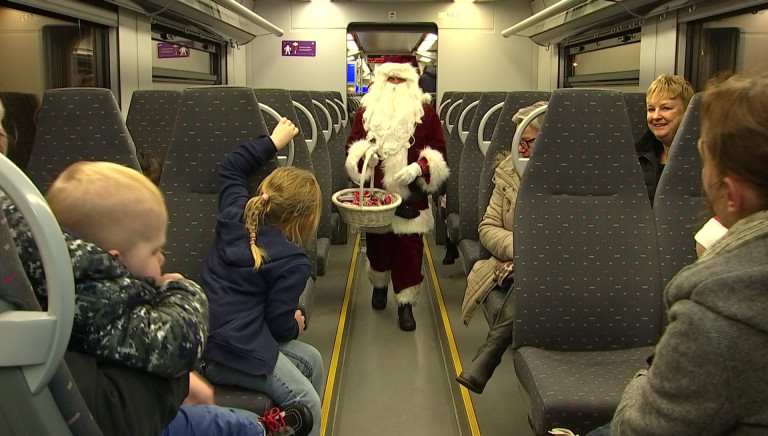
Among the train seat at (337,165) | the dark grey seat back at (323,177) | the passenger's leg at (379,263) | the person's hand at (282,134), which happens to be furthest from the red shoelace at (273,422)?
the train seat at (337,165)

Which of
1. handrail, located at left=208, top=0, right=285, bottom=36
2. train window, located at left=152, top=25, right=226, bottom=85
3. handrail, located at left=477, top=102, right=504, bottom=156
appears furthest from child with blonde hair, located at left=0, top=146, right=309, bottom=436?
train window, located at left=152, top=25, right=226, bottom=85

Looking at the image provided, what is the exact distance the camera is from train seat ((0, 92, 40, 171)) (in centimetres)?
331

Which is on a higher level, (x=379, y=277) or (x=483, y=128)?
(x=483, y=128)

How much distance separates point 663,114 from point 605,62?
16.2 feet

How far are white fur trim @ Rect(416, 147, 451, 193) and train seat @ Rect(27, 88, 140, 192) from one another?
203 centimetres

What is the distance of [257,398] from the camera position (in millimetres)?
2074

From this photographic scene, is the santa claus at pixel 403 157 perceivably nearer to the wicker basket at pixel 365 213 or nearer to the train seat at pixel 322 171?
the train seat at pixel 322 171

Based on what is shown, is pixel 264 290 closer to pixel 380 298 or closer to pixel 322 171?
pixel 322 171

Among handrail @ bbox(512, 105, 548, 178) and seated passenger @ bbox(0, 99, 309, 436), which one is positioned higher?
handrail @ bbox(512, 105, 548, 178)

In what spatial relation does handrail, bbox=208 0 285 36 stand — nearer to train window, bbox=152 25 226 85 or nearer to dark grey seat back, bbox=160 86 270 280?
train window, bbox=152 25 226 85

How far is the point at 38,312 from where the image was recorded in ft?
2.82

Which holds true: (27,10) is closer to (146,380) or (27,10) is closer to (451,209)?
(451,209)

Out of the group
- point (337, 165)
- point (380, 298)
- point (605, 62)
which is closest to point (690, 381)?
point (380, 298)

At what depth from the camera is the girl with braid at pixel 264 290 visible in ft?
6.84
